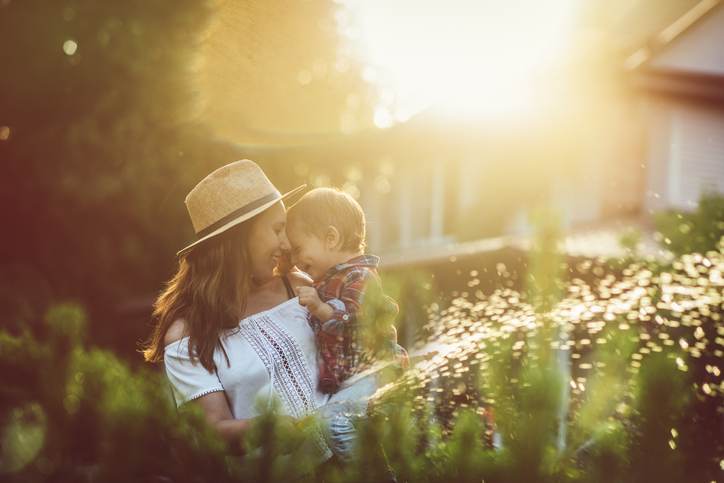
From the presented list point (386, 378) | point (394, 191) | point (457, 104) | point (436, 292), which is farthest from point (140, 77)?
point (394, 191)

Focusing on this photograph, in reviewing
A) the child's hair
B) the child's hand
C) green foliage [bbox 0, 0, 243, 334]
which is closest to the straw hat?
the child's hair

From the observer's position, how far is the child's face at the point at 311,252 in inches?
77.7

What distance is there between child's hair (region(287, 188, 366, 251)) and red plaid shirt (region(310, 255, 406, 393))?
0.08m

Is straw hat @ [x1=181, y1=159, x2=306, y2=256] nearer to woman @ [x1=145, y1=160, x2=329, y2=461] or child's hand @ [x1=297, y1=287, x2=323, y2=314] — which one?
woman @ [x1=145, y1=160, x2=329, y2=461]

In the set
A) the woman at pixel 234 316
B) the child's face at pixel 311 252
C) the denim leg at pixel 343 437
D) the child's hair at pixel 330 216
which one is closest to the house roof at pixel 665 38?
the child's hair at pixel 330 216

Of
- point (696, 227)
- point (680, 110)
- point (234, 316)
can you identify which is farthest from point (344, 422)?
point (680, 110)

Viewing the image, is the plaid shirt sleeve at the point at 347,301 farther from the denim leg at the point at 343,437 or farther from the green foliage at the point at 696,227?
the green foliage at the point at 696,227

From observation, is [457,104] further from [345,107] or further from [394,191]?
[394,191]

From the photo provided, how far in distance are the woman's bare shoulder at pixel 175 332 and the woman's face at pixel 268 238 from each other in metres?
0.24

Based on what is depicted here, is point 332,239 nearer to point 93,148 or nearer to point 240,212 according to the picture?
point 240,212

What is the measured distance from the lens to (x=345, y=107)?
40.4 ft

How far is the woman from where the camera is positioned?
1811mm

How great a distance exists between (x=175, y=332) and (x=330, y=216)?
0.51 meters

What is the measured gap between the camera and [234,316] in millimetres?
1872
